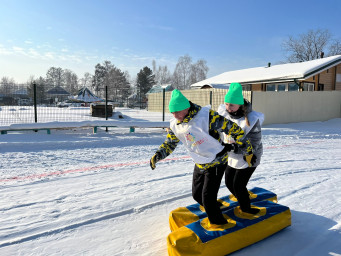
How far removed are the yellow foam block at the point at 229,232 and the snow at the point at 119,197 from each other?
132 millimetres

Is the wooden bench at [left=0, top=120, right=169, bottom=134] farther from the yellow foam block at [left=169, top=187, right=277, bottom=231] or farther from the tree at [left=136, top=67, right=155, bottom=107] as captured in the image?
the tree at [left=136, top=67, right=155, bottom=107]

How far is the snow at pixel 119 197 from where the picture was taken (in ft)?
9.25

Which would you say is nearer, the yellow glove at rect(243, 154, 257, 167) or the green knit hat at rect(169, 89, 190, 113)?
the green knit hat at rect(169, 89, 190, 113)

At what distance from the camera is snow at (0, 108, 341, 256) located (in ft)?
9.25

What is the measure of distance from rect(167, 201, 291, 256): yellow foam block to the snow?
0.13m

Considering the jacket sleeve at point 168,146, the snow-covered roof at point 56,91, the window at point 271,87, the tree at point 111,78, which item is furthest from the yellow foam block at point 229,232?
the tree at point 111,78

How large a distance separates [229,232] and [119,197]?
6.53 ft

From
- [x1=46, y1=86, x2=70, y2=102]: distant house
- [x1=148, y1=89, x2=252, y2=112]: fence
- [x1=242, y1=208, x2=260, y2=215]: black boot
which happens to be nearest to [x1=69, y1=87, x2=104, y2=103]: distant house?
[x1=46, y1=86, x2=70, y2=102]: distant house

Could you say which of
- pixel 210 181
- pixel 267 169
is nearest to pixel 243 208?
pixel 210 181

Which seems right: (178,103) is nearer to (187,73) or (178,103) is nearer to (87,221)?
(87,221)

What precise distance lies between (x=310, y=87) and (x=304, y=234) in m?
18.9

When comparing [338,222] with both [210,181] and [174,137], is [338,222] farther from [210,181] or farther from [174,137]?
[174,137]

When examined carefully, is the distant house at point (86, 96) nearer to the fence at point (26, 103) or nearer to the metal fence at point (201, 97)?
the metal fence at point (201, 97)

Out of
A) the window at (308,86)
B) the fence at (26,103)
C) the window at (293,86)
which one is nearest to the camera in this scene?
the fence at (26,103)
